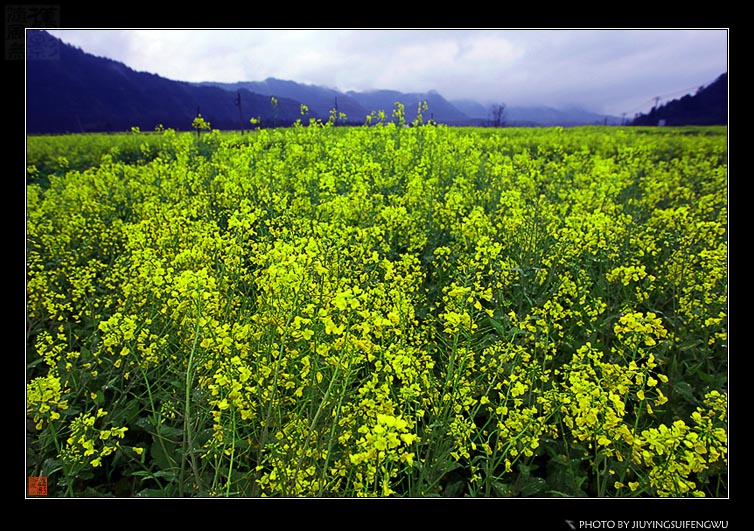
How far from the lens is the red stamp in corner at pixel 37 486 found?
161 centimetres

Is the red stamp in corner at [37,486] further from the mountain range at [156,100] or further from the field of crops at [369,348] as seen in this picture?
the mountain range at [156,100]

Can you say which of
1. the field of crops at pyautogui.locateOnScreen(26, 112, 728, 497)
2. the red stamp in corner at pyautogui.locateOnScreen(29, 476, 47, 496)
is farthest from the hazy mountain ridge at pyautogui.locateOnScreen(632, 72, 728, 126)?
the red stamp in corner at pyautogui.locateOnScreen(29, 476, 47, 496)

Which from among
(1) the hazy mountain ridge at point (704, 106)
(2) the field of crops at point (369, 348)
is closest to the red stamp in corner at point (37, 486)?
(2) the field of crops at point (369, 348)

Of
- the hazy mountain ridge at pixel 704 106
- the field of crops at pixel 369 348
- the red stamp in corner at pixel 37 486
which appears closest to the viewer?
the field of crops at pixel 369 348

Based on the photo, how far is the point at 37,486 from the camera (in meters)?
1.61

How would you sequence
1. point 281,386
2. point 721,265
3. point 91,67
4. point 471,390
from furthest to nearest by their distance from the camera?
point 91,67
point 721,265
point 471,390
point 281,386

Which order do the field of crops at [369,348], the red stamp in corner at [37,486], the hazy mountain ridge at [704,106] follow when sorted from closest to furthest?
the field of crops at [369,348], the red stamp in corner at [37,486], the hazy mountain ridge at [704,106]

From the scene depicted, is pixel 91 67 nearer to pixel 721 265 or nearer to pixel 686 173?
pixel 721 265

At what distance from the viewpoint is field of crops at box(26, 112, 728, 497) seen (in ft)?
4.84

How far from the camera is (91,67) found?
2627 millimetres

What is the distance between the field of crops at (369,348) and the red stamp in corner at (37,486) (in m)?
0.05
